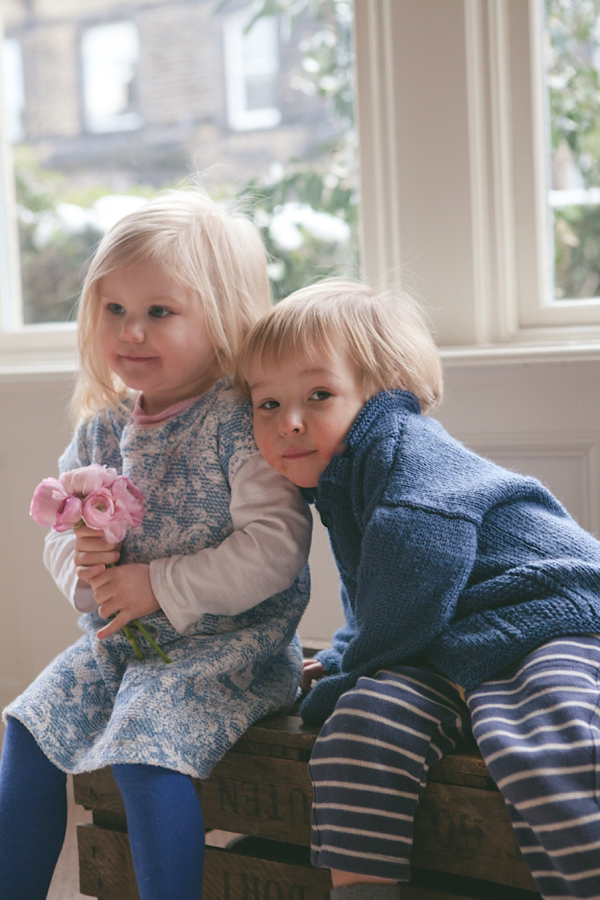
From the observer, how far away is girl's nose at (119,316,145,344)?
4.13 feet

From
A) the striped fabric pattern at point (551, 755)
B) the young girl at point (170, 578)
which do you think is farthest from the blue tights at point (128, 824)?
the striped fabric pattern at point (551, 755)

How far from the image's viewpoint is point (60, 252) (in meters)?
2.22

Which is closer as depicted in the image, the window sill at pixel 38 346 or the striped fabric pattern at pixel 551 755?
the striped fabric pattern at pixel 551 755

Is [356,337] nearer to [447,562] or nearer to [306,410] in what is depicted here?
[306,410]

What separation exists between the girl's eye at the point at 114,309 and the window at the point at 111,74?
96 centimetres

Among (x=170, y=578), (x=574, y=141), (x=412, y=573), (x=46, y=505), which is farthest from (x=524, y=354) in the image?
(x=46, y=505)

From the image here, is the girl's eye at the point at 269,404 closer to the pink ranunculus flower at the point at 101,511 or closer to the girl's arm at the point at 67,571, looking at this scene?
the pink ranunculus flower at the point at 101,511

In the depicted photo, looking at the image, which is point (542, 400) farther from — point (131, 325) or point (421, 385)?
point (131, 325)

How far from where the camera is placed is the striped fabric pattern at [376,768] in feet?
3.23

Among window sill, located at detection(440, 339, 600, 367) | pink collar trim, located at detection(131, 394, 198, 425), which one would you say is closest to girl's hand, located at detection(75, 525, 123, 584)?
pink collar trim, located at detection(131, 394, 198, 425)

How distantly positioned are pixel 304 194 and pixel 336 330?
81 cm

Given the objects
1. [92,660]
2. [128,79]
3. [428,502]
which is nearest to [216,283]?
[428,502]

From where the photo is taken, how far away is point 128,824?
43.4 inches

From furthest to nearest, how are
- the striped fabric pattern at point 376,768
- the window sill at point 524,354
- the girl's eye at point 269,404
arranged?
the window sill at point 524,354 < the girl's eye at point 269,404 < the striped fabric pattern at point 376,768
